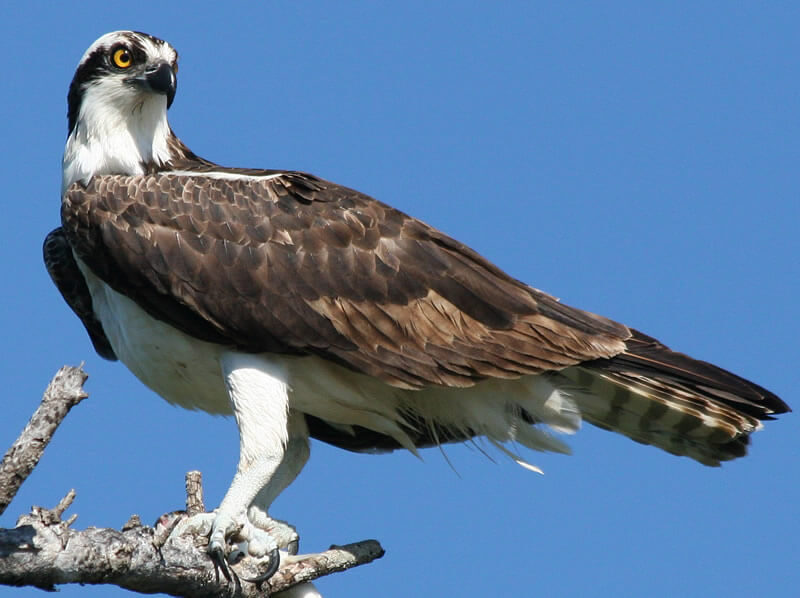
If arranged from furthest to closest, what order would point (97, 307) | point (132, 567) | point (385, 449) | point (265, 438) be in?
point (385, 449) < point (97, 307) < point (265, 438) < point (132, 567)

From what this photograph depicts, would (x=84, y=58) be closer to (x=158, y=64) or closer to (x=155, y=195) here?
(x=158, y=64)

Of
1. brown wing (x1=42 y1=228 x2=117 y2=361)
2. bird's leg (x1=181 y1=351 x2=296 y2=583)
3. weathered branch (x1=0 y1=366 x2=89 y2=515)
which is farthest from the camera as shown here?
brown wing (x1=42 y1=228 x2=117 y2=361)

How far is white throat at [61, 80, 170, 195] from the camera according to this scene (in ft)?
24.7

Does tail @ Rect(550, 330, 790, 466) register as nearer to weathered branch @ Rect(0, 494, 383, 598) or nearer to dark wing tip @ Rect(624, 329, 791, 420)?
dark wing tip @ Rect(624, 329, 791, 420)

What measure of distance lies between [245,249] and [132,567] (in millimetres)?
1953

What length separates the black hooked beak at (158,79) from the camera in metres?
7.57

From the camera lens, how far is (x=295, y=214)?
7262mm

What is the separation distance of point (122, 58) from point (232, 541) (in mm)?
3051

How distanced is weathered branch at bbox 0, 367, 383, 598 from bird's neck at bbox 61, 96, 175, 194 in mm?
2051

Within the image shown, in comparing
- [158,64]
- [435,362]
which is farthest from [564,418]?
[158,64]

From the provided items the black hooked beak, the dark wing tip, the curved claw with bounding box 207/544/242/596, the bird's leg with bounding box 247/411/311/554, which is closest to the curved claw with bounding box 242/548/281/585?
the curved claw with bounding box 207/544/242/596

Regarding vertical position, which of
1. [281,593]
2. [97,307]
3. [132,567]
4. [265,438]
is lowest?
[132,567]

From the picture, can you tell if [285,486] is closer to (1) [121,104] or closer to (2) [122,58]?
(1) [121,104]

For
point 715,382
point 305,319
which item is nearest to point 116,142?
point 305,319
